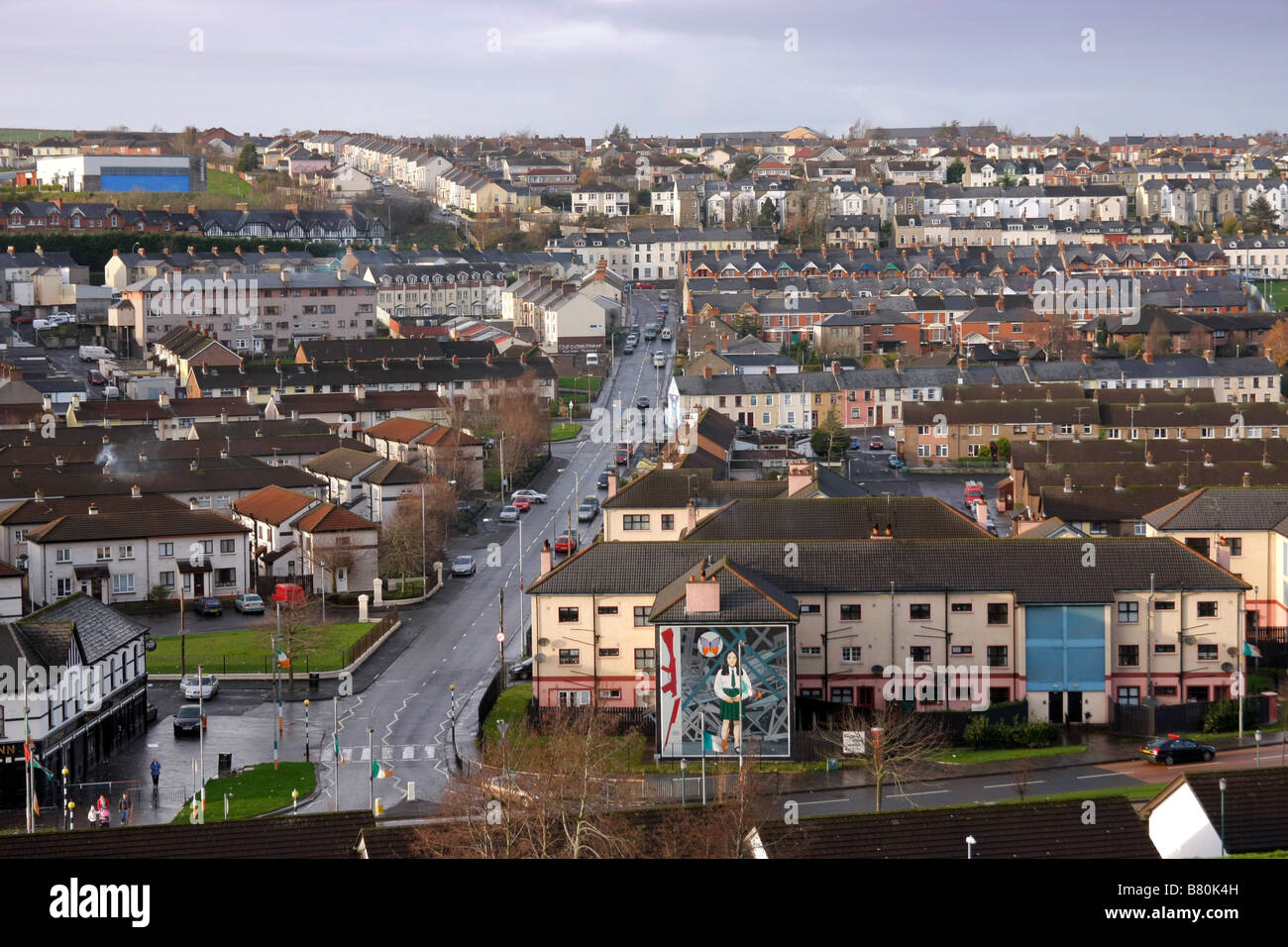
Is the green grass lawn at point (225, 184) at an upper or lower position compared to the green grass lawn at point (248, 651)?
upper

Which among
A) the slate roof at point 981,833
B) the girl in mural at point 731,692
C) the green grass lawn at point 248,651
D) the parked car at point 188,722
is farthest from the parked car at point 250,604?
the slate roof at point 981,833

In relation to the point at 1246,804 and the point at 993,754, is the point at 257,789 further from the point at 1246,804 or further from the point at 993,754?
the point at 1246,804

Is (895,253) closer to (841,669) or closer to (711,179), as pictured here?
(711,179)

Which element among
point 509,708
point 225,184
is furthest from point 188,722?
point 225,184

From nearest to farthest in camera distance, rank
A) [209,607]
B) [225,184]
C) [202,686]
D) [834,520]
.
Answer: [202,686] < [834,520] < [209,607] < [225,184]

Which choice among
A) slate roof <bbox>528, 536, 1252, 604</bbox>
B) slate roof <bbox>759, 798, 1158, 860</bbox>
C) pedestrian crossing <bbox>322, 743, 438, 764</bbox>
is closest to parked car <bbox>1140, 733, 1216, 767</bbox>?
slate roof <bbox>528, 536, 1252, 604</bbox>

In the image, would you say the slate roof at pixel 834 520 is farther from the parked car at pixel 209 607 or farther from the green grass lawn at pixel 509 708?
the parked car at pixel 209 607
